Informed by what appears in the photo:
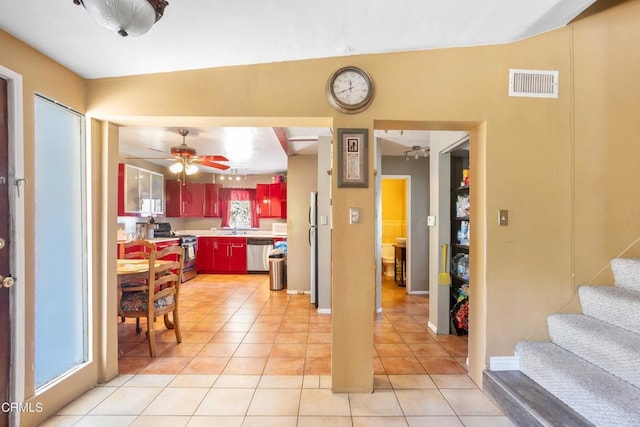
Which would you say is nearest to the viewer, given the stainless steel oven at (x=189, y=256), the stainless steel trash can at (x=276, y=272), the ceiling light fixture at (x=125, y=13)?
the ceiling light fixture at (x=125, y=13)

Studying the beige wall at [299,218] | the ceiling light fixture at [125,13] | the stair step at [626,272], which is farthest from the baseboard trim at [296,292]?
the ceiling light fixture at [125,13]

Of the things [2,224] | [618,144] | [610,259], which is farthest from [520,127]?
[2,224]

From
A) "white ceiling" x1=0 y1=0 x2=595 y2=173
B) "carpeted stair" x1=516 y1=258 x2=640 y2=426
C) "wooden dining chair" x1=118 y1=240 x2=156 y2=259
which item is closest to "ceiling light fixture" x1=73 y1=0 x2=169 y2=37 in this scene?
"white ceiling" x1=0 y1=0 x2=595 y2=173

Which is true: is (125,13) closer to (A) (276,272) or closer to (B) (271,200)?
(A) (276,272)

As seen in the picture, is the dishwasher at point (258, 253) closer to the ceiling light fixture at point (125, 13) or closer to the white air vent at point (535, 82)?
the white air vent at point (535, 82)

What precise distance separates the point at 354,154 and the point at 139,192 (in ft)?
15.5

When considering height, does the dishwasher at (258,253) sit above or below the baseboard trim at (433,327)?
above

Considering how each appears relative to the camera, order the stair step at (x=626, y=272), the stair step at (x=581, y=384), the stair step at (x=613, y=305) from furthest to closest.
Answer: the stair step at (x=626, y=272), the stair step at (x=613, y=305), the stair step at (x=581, y=384)

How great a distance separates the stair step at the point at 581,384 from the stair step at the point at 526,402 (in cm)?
4

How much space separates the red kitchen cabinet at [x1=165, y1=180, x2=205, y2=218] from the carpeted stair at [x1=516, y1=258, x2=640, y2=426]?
20.7 ft

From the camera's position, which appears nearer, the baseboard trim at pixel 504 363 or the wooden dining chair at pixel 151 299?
the baseboard trim at pixel 504 363

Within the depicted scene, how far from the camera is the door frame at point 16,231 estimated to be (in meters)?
1.60

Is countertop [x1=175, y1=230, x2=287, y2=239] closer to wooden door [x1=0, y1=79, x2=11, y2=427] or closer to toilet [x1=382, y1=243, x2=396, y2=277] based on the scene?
toilet [x1=382, y1=243, x2=396, y2=277]

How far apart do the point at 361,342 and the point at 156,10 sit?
87.4 inches
